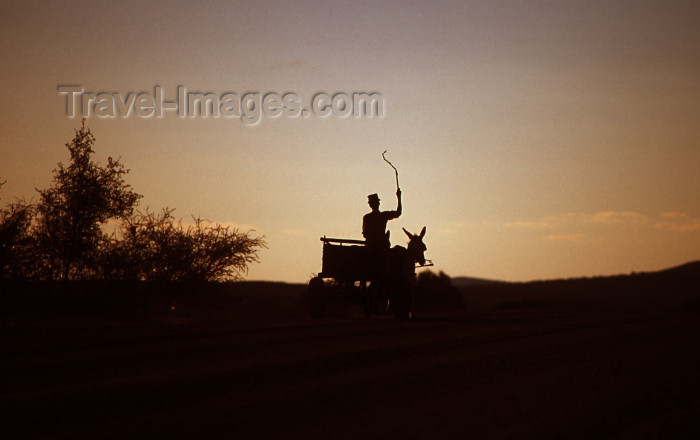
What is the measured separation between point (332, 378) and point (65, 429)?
335 cm

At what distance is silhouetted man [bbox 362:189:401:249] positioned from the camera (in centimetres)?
1986

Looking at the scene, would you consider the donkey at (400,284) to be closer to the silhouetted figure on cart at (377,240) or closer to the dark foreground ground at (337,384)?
the silhouetted figure on cart at (377,240)

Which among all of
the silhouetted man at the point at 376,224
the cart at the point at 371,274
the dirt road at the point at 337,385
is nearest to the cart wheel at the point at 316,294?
the cart at the point at 371,274

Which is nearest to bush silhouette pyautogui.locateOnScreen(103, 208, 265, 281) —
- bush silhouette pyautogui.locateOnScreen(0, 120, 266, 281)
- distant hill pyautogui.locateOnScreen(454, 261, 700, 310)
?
bush silhouette pyautogui.locateOnScreen(0, 120, 266, 281)

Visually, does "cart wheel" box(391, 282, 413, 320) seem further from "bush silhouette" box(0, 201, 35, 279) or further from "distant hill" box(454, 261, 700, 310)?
"distant hill" box(454, 261, 700, 310)

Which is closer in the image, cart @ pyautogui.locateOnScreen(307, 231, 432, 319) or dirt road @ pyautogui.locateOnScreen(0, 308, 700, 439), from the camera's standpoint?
dirt road @ pyautogui.locateOnScreen(0, 308, 700, 439)

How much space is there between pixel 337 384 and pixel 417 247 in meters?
12.9

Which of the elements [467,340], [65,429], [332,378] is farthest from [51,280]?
[65,429]

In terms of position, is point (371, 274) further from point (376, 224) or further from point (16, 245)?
point (16, 245)

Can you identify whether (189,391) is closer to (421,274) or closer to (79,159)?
(79,159)

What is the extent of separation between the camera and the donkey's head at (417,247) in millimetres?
21531

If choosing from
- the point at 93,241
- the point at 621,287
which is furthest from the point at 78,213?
the point at 621,287

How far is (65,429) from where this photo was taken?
6824 millimetres

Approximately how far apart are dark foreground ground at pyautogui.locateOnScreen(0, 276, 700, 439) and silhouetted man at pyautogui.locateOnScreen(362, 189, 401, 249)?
4666 millimetres
